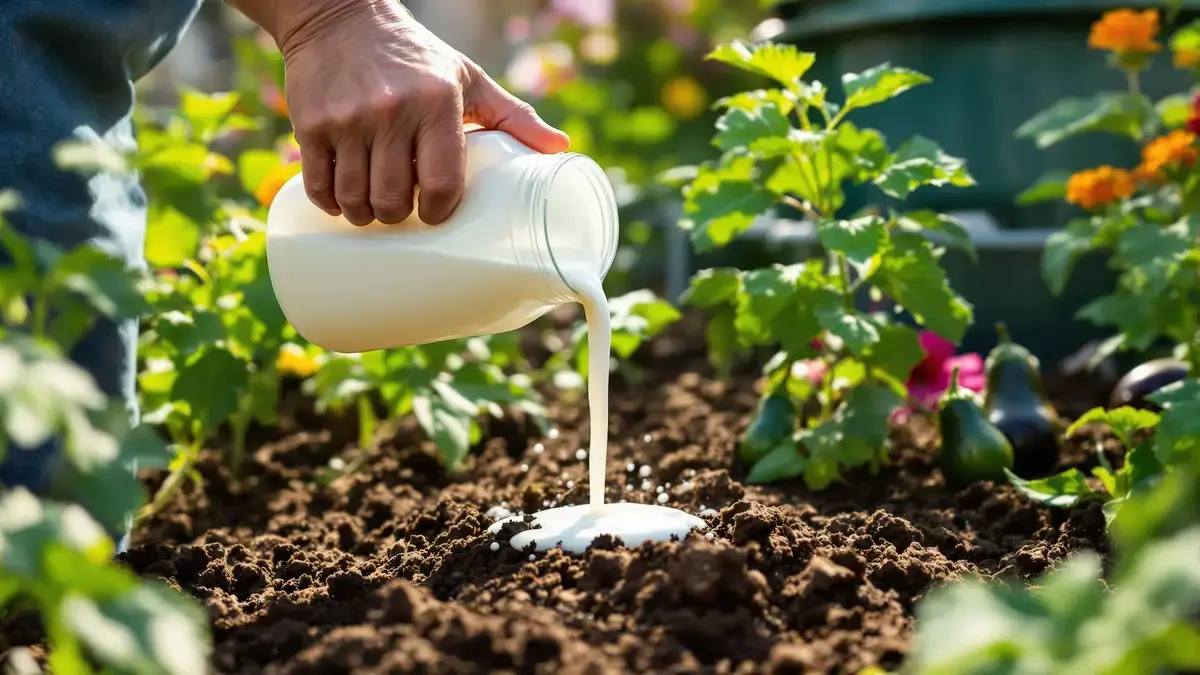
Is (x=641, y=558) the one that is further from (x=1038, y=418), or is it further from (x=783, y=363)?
(x=1038, y=418)

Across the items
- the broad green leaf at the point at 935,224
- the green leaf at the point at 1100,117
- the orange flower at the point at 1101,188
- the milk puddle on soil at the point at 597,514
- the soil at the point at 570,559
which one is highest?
the green leaf at the point at 1100,117

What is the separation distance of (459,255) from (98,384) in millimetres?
693

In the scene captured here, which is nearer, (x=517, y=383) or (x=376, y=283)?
(x=376, y=283)

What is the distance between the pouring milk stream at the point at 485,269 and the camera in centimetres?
184

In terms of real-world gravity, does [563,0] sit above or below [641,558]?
above

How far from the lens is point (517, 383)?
9.79ft

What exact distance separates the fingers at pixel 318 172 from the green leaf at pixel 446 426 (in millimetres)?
698

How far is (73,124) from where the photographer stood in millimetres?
2078

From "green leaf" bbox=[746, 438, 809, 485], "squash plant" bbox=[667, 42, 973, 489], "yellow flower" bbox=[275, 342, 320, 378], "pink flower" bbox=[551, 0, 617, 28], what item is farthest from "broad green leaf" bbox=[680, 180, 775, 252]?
"pink flower" bbox=[551, 0, 617, 28]

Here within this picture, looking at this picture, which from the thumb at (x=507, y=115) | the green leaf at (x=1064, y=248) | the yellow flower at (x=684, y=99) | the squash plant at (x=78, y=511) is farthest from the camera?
the yellow flower at (x=684, y=99)

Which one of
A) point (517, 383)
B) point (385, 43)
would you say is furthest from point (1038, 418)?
point (385, 43)

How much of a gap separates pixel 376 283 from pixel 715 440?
116cm

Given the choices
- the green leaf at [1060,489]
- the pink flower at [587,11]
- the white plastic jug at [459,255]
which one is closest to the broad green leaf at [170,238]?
the white plastic jug at [459,255]

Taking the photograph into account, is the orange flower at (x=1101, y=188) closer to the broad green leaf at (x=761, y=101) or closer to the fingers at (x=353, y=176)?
the broad green leaf at (x=761, y=101)
